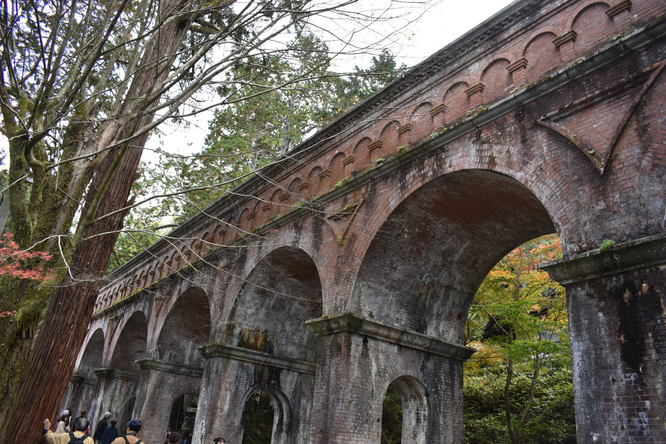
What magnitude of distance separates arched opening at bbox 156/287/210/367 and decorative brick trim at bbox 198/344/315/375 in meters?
3.39

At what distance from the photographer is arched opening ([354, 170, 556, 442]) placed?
27.4 feet

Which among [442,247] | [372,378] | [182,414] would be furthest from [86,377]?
[442,247]

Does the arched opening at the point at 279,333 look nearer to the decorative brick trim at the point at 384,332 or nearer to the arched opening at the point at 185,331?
the decorative brick trim at the point at 384,332

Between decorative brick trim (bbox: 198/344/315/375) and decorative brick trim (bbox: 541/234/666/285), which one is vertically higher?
decorative brick trim (bbox: 541/234/666/285)

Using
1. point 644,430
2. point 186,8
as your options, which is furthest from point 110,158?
point 644,430

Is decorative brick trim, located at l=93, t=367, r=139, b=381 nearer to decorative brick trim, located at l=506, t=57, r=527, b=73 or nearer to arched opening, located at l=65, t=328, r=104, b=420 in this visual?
arched opening, located at l=65, t=328, r=104, b=420

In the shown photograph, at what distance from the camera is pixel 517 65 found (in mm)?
7566

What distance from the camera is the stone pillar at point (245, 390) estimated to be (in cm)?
1124

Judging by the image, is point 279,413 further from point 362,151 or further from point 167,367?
point 362,151

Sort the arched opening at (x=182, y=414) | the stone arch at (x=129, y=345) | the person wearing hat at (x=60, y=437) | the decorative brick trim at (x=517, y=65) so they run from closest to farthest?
the person wearing hat at (x=60, y=437) < the decorative brick trim at (x=517, y=65) < the arched opening at (x=182, y=414) < the stone arch at (x=129, y=345)

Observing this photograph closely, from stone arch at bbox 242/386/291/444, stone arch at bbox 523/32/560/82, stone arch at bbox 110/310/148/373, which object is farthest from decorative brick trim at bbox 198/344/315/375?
stone arch at bbox 523/32/560/82

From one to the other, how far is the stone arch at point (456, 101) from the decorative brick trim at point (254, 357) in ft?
23.4

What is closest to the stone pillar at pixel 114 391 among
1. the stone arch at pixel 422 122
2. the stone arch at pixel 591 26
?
the stone arch at pixel 422 122

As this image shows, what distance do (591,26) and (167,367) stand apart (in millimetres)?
14221
